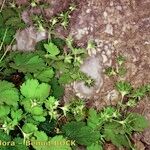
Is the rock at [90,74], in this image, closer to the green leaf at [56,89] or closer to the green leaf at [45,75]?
the green leaf at [56,89]

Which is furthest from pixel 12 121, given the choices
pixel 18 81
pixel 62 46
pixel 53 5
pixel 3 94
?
pixel 53 5

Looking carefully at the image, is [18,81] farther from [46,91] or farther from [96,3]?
[96,3]

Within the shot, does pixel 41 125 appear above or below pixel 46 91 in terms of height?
below

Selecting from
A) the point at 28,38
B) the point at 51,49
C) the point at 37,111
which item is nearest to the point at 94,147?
the point at 37,111

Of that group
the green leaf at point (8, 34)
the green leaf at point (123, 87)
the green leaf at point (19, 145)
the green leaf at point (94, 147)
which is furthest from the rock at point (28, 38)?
the green leaf at point (94, 147)

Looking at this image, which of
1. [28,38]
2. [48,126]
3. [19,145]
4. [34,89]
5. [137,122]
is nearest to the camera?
[19,145]

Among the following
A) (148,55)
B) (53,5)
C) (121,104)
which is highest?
(53,5)

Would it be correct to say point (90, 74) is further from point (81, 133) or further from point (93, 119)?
point (81, 133)

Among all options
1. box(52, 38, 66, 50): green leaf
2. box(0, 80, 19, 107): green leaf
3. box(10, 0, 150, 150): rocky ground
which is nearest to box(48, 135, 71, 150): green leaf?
box(0, 80, 19, 107): green leaf
